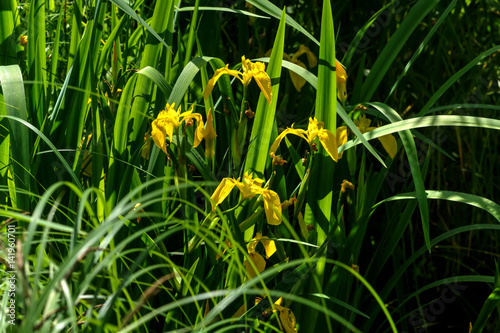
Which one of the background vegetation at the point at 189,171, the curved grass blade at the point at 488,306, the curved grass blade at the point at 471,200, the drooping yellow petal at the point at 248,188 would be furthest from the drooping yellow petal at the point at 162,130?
the curved grass blade at the point at 488,306

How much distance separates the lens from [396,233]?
1203mm

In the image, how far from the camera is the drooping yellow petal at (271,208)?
94 centimetres

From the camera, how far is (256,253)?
1.04 m

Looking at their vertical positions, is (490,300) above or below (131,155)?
below

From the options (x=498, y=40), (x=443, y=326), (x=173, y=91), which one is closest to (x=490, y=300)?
(x=173, y=91)

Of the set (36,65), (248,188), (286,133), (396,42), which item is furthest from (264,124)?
(36,65)

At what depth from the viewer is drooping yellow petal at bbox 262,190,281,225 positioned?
941 mm

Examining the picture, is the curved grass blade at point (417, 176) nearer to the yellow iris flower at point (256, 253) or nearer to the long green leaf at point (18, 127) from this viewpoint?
the yellow iris flower at point (256, 253)

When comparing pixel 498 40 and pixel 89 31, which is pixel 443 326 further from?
pixel 89 31

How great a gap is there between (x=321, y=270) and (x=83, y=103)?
558mm

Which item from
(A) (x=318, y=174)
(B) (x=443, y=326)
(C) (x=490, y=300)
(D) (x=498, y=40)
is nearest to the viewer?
(C) (x=490, y=300)

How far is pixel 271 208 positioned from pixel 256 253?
0.13 m

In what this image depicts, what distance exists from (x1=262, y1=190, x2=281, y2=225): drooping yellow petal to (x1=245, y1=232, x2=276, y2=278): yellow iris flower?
7 cm

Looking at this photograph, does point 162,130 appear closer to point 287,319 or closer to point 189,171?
point 189,171
